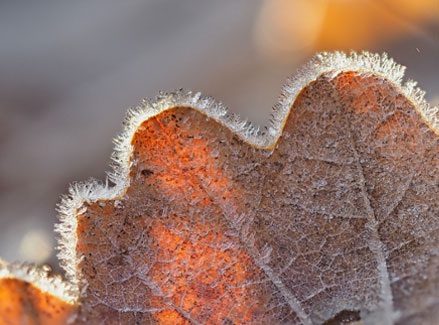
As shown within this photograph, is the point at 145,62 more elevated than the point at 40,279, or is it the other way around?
the point at 145,62

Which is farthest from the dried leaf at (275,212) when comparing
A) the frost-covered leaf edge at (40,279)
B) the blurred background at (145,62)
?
the blurred background at (145,62)

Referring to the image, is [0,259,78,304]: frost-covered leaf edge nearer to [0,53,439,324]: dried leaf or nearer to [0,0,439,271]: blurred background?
[0,53,439,324]: dried leaf

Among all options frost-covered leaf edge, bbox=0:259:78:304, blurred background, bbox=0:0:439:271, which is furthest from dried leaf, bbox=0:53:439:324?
blurred background, bbox=0:0:439:271

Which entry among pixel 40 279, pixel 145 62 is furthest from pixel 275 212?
pixel 145 62

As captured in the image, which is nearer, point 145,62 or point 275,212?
point 275,212

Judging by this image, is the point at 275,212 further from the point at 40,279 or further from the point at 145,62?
the point at 145,62
